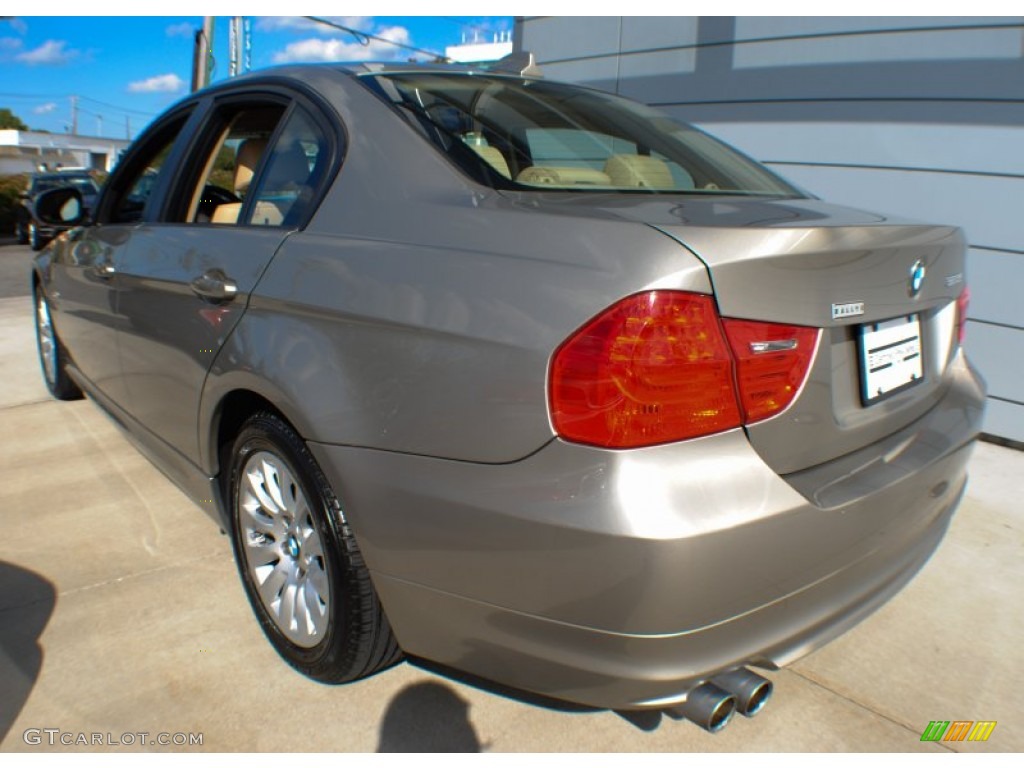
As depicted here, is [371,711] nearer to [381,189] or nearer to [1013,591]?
[381,189]

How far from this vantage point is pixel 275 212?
7.36 ft

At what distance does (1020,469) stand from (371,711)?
3.46 meters

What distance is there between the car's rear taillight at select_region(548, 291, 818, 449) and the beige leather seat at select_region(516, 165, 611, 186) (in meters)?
0.60

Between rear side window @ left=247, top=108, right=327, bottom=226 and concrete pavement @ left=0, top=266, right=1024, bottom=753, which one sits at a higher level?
rear side window @ left=247, top=108, right=327, bottom=226

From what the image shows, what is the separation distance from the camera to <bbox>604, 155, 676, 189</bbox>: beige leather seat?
210 cm

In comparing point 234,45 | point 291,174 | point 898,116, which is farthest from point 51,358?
point 234,45

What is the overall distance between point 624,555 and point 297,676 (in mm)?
1194

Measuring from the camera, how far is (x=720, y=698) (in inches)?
61.0

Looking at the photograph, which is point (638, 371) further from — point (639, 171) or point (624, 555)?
point (639, 171)


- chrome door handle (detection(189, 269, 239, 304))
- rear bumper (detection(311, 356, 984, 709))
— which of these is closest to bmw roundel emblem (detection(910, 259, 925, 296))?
rear bumper (detection(311, 356, 984, 709))

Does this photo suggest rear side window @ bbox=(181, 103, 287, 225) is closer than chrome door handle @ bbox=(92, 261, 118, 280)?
Yes

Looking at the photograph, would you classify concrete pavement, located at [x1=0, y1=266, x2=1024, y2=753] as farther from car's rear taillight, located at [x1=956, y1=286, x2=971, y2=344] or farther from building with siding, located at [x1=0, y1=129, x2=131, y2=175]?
building with siding, located at [x1=0, y1=129, x2=131, y2=175]

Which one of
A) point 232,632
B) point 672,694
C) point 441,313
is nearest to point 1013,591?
point 672,694
